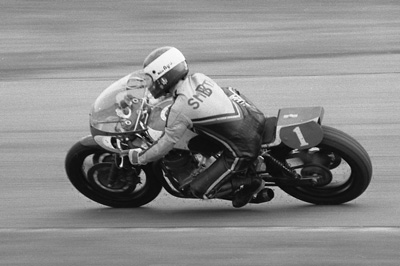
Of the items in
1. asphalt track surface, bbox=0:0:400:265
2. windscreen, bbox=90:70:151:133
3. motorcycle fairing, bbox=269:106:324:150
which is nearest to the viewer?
asphalt track surface, bbox=0:0:400:265

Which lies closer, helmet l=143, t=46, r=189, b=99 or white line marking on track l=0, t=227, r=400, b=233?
white line marking on track l=0, t=227, r=400, b=233

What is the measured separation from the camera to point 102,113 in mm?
7359

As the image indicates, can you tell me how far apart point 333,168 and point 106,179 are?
76.8 inches

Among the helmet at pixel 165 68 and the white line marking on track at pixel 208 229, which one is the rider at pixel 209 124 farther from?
the white line marking on track at pixel 208 229

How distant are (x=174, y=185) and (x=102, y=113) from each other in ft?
2.88

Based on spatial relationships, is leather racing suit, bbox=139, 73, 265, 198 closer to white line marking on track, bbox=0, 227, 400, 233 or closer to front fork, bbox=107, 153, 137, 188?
front fork, bbox=107, 153, 137, 188

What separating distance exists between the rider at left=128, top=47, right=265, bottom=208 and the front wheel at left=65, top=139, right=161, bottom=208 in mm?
443

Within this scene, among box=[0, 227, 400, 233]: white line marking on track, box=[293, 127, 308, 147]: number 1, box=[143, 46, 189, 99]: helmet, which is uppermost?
box=[143, 46, 189, 99]: helmet

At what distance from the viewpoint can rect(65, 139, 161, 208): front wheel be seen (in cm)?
766

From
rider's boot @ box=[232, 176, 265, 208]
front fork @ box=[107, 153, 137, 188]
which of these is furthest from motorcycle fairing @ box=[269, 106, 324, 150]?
front fork @ box=[107, 153, 137, 188]

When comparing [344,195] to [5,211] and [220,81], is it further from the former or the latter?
[220,81]

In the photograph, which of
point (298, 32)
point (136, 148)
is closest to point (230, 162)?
point (136, 148)

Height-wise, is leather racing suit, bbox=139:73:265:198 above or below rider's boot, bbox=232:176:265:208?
above

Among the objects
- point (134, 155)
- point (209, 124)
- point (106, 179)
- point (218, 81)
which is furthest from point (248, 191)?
point (218, 81)
